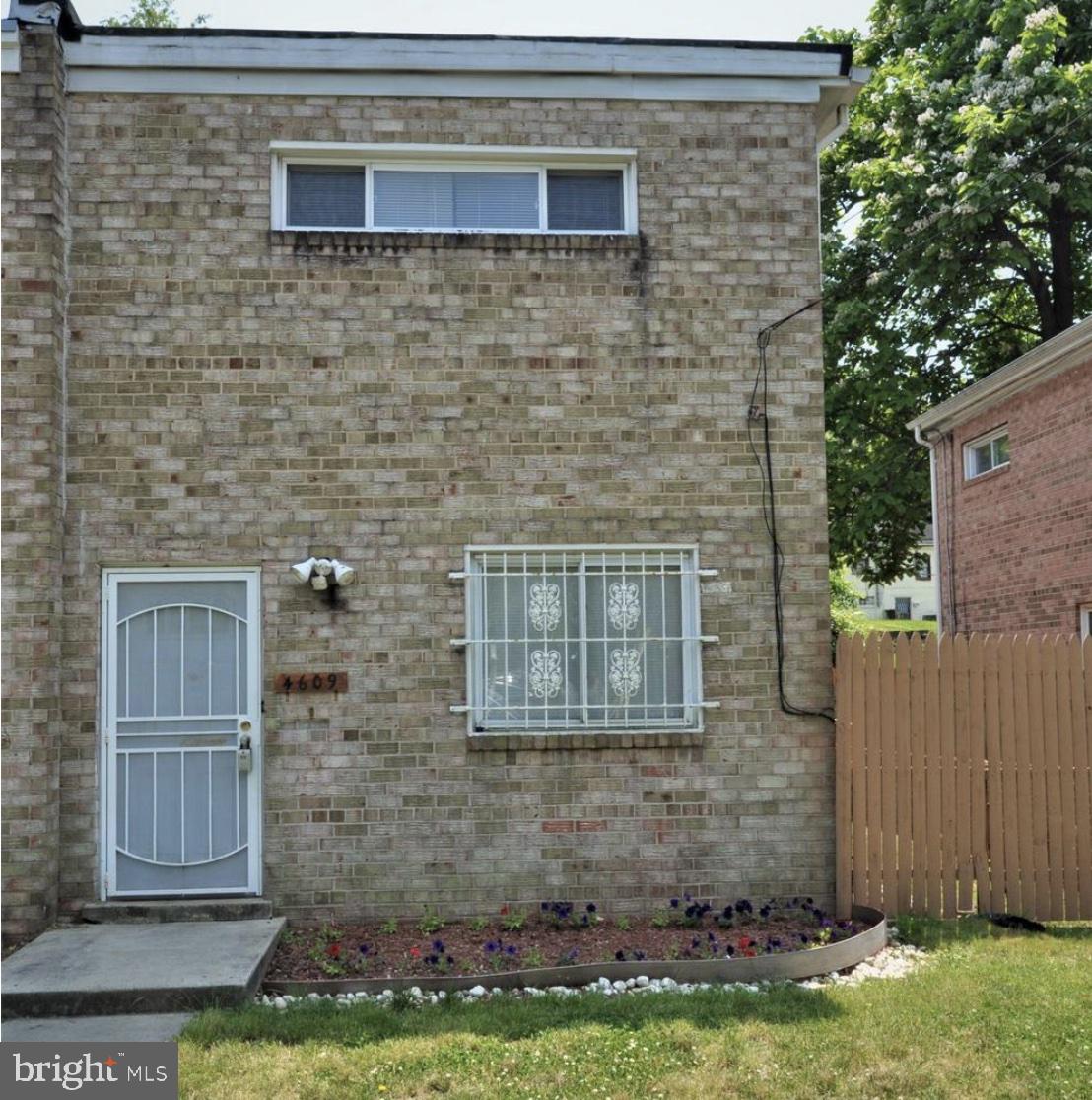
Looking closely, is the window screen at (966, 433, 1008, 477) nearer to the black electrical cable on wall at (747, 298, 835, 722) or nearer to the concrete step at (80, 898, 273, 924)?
the black electrical cable on wall at (747, 298, 835, 722)

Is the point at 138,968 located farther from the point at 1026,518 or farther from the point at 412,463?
the point at 1026,518

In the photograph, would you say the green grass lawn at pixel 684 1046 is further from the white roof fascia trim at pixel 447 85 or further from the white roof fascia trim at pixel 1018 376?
the white roof fascia trim at pixel 1018 376

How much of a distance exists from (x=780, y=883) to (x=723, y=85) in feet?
16.9

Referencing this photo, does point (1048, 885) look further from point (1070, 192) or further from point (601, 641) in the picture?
point (1070, 192)

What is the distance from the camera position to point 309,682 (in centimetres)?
744

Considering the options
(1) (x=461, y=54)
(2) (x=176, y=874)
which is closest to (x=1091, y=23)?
(1) (x=461, y=54)

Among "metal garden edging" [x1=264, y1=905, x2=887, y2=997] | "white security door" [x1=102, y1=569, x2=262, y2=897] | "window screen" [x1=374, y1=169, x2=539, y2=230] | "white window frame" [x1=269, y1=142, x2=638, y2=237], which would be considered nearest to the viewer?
"metal garden edging" [x1=264, y1=905, x2=887, y2=997]

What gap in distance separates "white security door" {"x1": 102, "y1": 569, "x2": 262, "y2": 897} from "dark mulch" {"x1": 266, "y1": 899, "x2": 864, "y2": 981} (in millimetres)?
791

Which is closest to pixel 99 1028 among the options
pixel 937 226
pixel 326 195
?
pixel 326 195

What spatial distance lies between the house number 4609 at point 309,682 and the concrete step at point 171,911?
4.21 ft

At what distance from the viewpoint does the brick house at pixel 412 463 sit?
291 inches

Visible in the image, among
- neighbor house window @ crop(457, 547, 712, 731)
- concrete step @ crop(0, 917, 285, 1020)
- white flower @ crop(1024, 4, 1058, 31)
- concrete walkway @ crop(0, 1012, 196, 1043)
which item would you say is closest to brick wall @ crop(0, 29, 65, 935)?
concrete step @ crop(0, 917, 285, 1020)

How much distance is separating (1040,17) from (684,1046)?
603 inches

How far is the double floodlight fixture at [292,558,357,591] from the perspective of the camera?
739 cm
